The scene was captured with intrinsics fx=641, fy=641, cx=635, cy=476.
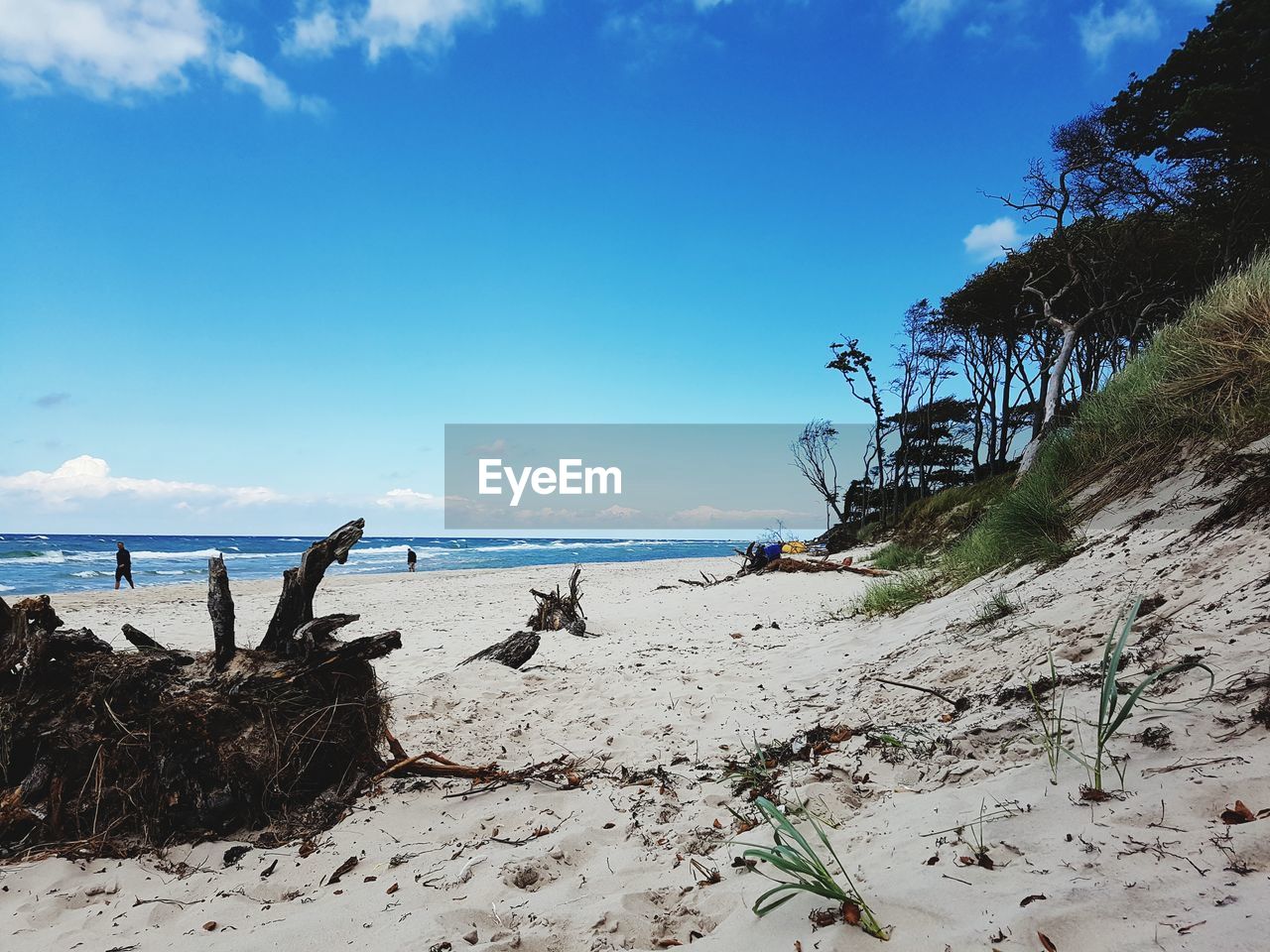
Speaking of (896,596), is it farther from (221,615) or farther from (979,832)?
(221,615)

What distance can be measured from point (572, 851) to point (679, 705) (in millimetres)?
2101

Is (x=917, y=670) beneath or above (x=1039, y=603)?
beneath

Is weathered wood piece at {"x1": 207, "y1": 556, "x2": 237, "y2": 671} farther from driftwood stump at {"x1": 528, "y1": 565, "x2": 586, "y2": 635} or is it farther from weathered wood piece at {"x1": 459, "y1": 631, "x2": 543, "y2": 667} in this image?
driftwood stump at {"x1": 528, "y1": 565, "x2": 586, "y2": 635}

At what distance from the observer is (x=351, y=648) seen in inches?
138

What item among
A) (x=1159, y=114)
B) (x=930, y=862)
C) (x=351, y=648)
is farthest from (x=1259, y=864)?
(x=1159, y=114)

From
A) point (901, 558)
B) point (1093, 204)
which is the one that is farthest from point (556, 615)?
point (1093, 204)

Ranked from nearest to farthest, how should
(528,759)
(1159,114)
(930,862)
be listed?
(930,862) → (528,759) → (1159,114)

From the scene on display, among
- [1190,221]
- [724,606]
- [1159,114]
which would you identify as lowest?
[724,606]

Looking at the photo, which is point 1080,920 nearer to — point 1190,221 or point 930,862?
point 930,862

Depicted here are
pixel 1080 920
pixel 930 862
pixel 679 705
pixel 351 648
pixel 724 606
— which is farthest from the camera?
pixel 724 606

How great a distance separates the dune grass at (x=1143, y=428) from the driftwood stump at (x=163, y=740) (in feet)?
18.4

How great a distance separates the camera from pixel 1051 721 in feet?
8.18

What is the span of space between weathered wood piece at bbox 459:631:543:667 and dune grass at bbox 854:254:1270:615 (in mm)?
3787

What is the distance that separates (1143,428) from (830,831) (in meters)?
6.20
